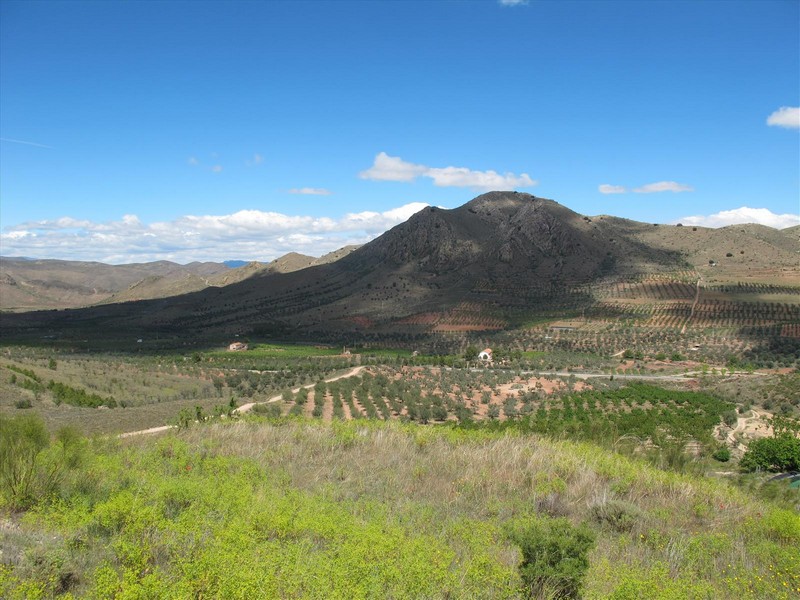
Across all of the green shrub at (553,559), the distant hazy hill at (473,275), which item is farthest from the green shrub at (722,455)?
the distant hazy hill at (473,275)

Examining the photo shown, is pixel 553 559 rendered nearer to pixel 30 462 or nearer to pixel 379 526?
pixel 379 526

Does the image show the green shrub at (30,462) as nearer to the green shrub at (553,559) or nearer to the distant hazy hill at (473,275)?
the green shrub at (553,559)

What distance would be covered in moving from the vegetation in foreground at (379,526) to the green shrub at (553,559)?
0.06 feet

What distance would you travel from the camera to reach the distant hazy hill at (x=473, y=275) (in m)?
97.9

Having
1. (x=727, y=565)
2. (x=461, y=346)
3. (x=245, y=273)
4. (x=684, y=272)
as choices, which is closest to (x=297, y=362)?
(x=461, y=346)

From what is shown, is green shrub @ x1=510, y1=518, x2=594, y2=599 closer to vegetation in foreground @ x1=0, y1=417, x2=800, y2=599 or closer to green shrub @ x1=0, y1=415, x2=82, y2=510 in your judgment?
vegetation in foreground @ x1=0, y1=417, x2=800, y2=599

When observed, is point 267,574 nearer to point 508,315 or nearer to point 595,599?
point 595,599

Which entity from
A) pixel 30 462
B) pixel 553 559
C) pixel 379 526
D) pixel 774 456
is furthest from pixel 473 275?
pixel 553 559

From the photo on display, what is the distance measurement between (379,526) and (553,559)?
2168mm

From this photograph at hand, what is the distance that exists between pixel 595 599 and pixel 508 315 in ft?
293

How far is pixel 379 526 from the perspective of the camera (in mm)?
6480

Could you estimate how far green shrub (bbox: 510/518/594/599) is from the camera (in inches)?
215

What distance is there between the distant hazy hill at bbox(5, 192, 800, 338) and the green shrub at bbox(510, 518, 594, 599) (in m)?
82.1

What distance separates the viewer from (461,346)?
244ft
